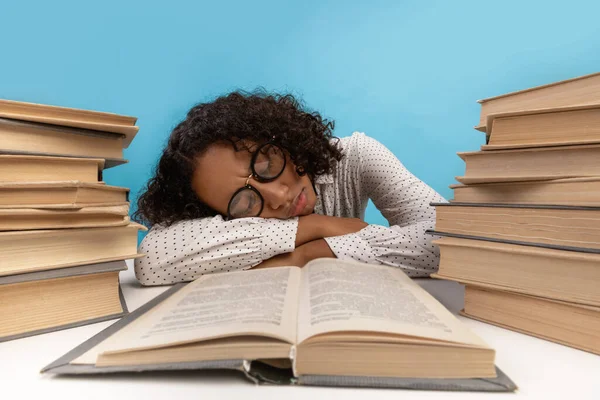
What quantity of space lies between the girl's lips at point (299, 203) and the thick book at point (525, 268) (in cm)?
50

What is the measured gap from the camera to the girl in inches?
39.3

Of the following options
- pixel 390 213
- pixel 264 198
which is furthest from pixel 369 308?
pixel 390 213

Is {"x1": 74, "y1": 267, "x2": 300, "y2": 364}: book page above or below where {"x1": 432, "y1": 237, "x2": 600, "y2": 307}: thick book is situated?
below

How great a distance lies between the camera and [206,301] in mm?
634

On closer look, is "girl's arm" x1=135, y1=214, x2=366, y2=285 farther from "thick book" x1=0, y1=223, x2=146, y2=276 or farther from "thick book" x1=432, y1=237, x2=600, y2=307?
"thick book" x1=432, y1=237, x2=600, y2=307

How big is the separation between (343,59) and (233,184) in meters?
1.07

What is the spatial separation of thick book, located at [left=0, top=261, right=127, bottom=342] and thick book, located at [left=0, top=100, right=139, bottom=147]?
23 cm

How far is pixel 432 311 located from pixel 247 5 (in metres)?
1.63

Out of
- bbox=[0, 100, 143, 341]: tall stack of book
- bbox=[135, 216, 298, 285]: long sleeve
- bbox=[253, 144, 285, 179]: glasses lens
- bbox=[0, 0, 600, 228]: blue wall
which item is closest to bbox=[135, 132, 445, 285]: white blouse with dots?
bbox=[135, 216, 298, 285]: long sleeve

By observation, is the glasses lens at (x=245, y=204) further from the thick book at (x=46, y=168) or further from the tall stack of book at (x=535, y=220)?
the tall stack of book at (x=535, y=220)

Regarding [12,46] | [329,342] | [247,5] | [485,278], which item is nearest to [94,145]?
[329,342]

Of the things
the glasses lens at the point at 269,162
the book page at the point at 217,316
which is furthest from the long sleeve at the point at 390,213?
the book page at the point at 217,316

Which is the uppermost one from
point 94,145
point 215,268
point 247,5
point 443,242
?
point 247,5

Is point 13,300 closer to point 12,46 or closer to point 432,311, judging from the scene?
point 432,311
